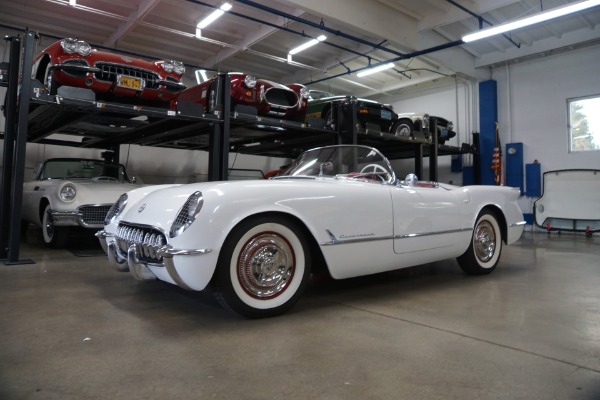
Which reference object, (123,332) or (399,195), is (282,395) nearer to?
(123,332)

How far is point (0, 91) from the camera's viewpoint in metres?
9.59

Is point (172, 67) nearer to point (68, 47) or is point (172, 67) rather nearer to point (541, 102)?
point (68, 47)

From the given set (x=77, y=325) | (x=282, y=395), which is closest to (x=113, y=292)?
(x=77, y=325)

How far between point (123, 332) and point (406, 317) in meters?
1.67

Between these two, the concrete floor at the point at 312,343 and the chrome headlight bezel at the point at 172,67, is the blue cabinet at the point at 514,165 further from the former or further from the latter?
the chrome headlight bezel at the point at 172,67

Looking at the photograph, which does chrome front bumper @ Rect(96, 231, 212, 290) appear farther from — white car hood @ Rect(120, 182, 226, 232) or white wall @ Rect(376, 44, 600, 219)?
white wall @ Rect(376, 44, 600, 219)

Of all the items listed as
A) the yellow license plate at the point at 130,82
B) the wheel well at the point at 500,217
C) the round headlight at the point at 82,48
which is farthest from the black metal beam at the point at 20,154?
the wheel well at the point at 500,217

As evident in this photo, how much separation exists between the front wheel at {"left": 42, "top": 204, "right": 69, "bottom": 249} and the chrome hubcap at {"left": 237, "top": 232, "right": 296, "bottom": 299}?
13.7 feet

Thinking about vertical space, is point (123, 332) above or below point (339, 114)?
below

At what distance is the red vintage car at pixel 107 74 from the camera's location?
4520 mm

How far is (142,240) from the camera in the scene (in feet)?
8.11

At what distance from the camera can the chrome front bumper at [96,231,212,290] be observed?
219 cm

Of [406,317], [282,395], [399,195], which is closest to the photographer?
[282,395]

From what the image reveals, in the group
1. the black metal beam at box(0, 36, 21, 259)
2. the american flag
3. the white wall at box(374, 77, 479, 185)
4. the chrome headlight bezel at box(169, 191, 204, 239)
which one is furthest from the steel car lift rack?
the white wall at box(374, 77, 479, 185)
